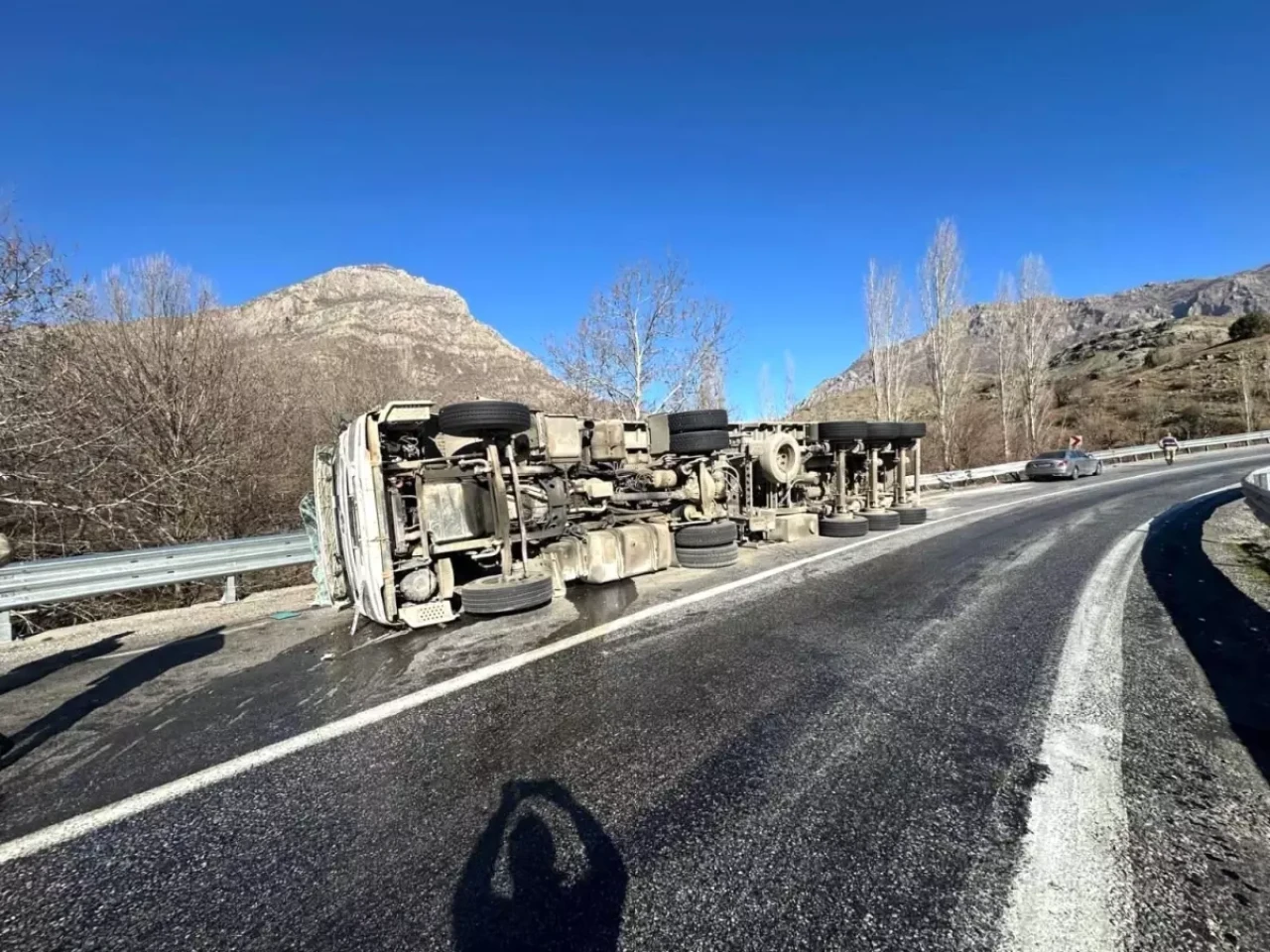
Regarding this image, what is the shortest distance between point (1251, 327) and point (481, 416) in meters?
76.8

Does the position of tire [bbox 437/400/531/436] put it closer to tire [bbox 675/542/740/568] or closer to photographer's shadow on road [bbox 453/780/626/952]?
tire [bbox 675/542/740/568]

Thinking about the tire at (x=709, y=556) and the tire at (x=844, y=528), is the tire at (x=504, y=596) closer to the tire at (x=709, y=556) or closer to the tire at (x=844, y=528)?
the tire at (x=709, y=556)

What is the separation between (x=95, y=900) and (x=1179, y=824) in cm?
385

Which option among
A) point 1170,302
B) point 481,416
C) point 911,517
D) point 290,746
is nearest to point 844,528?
point 911,517

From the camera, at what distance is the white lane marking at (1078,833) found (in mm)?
1598

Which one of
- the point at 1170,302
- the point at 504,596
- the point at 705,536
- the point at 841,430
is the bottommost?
the point at 504,596

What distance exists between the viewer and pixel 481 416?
4887mm

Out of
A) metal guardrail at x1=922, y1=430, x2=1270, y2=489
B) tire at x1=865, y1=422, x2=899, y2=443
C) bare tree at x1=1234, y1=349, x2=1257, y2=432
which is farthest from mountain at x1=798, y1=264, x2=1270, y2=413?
tire at x1=865, y1=422, x2=899, y2=443

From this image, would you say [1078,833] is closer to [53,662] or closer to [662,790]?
[662,790]

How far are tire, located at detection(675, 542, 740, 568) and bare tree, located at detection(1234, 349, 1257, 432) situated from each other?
1837 inches

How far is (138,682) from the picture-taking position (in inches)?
157

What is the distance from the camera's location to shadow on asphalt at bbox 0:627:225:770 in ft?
10.2

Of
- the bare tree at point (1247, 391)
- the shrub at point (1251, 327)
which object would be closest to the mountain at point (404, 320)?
the bare tree at point (1247, 391)

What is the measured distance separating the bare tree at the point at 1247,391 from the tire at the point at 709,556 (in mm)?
46669
